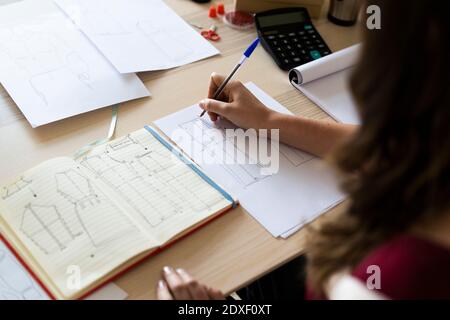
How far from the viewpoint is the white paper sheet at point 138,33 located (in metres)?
1.09

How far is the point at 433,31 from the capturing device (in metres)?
0.46

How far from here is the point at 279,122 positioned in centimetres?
96

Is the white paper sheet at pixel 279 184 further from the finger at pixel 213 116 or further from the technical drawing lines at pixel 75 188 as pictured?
the technical drawing lines at pixel 75 188

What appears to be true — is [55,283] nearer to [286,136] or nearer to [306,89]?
[286,136]

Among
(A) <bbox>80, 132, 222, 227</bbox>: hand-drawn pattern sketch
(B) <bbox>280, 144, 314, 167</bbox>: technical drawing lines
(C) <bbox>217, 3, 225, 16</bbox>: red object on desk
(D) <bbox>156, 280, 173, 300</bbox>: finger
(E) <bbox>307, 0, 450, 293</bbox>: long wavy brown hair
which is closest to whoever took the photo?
(E) <bbox>307, 0, 450, 293</bbox>: long wavy brown hair

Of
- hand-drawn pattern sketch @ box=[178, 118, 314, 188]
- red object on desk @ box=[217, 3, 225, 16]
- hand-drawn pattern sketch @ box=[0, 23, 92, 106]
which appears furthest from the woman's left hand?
red object on desk @ box=[217, 3, 225, 16]

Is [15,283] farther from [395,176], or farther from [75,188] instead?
[395,176]

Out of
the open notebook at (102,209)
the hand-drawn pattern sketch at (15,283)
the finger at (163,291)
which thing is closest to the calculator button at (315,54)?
the open notebook at (102,209)

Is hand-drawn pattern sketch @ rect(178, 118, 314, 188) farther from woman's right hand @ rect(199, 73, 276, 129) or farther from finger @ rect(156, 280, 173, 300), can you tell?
finger @ rect(156, 280, 173, 300)

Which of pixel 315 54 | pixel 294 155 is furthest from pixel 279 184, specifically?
pixel 315 54

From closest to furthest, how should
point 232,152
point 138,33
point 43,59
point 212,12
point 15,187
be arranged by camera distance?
point 15,187
point 232,152
point 43,59
point 138,33
point 212,12

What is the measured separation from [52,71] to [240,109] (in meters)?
0.41

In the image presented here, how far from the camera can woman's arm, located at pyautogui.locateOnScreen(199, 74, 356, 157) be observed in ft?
3.07

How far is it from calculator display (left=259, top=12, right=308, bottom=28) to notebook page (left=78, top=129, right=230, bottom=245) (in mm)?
486
